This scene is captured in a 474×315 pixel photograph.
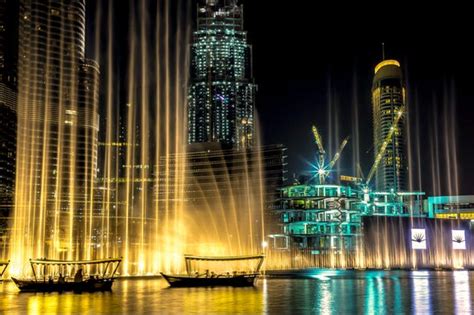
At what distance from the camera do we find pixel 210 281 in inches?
1917

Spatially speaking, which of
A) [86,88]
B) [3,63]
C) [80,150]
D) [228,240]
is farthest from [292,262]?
[3,63]

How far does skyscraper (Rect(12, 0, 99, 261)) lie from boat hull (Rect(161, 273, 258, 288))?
111058mm

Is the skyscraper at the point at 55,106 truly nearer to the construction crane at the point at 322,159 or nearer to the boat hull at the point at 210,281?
the construction crane at the point at 322,159

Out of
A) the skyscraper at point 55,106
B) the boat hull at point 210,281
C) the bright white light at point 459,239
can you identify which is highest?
the skyscraper at point 55,106

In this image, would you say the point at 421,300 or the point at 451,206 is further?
the point at 451,206

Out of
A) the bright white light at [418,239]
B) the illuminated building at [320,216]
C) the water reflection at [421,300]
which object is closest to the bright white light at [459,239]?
the bright white light at [418,239]

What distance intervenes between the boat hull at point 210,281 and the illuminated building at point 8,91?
396ft

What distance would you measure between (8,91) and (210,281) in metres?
160

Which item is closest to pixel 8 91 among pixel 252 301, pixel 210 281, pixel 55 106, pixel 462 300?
pixel 55 106

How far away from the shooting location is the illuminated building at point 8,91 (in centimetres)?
16975

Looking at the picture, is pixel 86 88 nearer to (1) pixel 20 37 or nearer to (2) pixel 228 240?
(1) pixel 20 37

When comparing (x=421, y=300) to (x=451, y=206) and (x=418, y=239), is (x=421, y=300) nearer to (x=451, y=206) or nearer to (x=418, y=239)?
(x=418, y=239)

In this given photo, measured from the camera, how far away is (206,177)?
178875mm

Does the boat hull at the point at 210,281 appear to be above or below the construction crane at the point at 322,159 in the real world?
below
